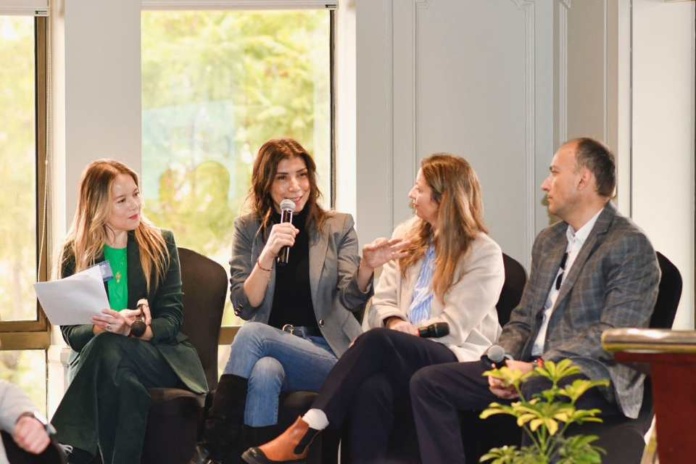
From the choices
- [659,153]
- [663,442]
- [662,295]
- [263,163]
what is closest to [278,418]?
[263,163]

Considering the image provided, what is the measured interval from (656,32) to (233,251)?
6.22ft

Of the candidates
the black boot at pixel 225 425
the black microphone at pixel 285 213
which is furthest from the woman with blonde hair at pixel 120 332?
the black microphone at pixel 285 213

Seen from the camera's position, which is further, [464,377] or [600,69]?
[600,69]

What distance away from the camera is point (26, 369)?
600 centimetres

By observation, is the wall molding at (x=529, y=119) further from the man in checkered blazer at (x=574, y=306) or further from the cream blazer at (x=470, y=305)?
the man in checkered blazer at (x=574, y=306)

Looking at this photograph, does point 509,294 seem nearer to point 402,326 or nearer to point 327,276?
point 402,326

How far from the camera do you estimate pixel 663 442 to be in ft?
8.25

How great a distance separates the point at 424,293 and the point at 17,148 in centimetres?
235

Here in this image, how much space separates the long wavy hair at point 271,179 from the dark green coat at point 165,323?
382 mm

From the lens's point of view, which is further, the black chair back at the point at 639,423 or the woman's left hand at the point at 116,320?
the woman's left hand at the point at 116,320

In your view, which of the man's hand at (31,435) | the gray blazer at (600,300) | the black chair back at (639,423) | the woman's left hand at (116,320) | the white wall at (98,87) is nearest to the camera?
the man's hand at (31,435)

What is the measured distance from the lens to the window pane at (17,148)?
5.99 metres

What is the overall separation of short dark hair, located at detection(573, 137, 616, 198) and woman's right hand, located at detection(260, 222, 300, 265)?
42.4 inches

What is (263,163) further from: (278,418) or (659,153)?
(659,153)
